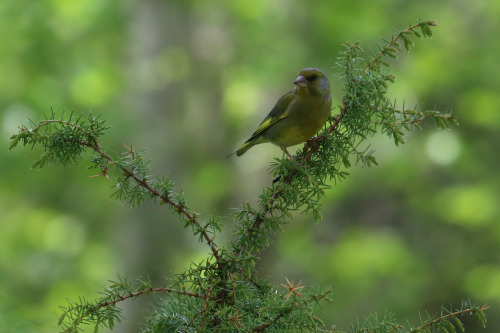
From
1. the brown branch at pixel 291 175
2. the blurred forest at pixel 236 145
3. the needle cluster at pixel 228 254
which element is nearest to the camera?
the needle cluster at pixel 228 254

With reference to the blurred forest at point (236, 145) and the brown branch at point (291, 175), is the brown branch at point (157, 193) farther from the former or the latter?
the blurred forest at point (236, 145)

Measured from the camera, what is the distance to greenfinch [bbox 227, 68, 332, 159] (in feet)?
9.95

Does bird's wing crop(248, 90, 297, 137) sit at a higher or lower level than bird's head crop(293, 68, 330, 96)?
higher

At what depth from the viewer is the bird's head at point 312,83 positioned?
10.3ft

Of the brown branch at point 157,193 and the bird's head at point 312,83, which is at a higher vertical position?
the bird's head at point 312,83

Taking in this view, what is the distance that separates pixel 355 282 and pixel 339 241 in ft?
3.75

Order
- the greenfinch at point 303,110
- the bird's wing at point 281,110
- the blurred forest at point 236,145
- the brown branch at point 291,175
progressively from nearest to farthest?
the brown branch at point 291,175, the greenfinch at point 303,110, the bird's wing at point 281,110, the blurred forest at point 236,145

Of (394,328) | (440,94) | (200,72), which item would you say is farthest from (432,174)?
(394,328)

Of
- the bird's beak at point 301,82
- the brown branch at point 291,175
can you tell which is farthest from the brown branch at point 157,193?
the bird's beak at point 301,82

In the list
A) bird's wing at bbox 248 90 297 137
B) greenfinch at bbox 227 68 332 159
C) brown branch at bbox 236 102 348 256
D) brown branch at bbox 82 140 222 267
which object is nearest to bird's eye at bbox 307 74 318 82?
greenfinch at bbox 227 68 332 159

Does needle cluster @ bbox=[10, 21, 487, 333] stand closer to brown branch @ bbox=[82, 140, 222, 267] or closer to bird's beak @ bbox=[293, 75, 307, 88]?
brown branch @ bbox=[82, 140, 222, 267]

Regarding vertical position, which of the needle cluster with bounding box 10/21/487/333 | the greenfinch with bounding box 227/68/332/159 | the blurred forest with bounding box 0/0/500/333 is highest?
the blurred forest with bounding box 0/0/500/333

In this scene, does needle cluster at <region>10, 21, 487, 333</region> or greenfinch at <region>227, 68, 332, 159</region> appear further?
greenfinch at <region>227, 68, 332, 159</region>

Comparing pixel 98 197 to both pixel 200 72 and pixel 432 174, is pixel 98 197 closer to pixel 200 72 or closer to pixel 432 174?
pixel 200 72
